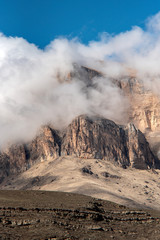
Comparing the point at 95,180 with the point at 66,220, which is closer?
the point at 66,220

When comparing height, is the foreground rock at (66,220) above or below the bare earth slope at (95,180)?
below

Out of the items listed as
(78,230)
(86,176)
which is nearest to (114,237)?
(78,230)

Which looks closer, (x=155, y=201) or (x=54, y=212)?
(x=54, y=212)

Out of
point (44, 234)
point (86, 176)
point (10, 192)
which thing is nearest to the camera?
point (44, 234)

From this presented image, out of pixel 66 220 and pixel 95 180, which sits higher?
pixel 95 180

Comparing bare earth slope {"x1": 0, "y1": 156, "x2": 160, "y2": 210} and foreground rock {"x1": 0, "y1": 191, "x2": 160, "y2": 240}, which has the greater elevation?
bare earth slope {"x1": 0, "y1": 156, "x2": 160, "y2": 210}

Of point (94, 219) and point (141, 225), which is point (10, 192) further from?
point (141, 225)

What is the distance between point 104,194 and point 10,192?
234ft

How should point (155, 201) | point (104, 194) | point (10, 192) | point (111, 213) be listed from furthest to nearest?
point (155, 201)
point (104, 194)
point (10, 192)
point (111, 213)

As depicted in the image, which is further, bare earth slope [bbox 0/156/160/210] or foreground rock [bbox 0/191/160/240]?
bare earth slope [bbox 0/156/160/210]

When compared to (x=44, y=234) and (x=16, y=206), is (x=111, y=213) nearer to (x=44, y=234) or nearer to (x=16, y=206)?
(x=16, y=206)

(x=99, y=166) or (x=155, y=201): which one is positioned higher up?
(x=99, y=166)

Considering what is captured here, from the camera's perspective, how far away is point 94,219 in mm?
49750

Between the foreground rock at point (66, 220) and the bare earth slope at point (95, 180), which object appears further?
the bare earth slope at point (95, 180)
